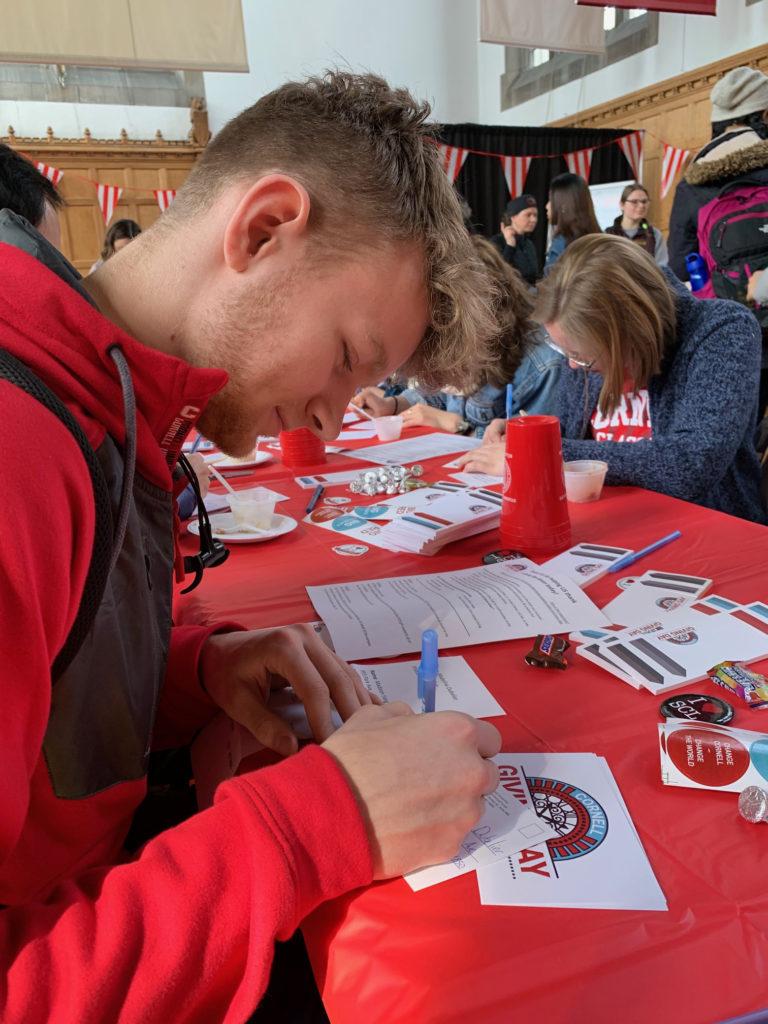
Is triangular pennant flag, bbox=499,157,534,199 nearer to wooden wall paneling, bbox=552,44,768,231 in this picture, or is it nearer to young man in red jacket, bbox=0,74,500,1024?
wooden wall paneling, bbox=552,44,768,231

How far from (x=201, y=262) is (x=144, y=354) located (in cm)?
18

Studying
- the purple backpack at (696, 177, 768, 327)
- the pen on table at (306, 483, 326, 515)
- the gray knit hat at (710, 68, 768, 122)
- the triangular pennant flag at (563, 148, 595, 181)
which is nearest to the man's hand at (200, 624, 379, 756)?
the pen on table at (306, 483, 326, 515)

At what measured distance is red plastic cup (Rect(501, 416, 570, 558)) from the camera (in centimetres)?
120

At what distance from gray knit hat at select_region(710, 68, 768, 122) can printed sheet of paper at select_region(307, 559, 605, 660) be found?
10.4 ft

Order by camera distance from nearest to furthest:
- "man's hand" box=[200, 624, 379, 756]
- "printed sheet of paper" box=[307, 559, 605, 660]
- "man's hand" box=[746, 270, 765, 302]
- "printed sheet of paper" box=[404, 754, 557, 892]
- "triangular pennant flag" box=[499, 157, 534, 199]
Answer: "printed sheet of paper" box=[404, 754, 557, 892] < "man's hand" box=[200, 624, 379, 756] < "printed sheet of paper" box=[307, 559, 605, 660] < "man's hand" box=[746, 270, 765, 302] < "triangular pennant flag" box=[499, 157, 534, 199]

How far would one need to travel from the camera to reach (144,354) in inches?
24.6

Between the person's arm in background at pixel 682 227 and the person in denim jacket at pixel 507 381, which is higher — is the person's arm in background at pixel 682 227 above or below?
above

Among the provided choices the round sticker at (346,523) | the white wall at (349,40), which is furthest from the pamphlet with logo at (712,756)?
the white wall at (349,40)

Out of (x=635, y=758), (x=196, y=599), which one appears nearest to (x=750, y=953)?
(x=635, y=758)

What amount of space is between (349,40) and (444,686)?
9327 mm

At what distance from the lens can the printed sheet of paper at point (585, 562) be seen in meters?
1.11

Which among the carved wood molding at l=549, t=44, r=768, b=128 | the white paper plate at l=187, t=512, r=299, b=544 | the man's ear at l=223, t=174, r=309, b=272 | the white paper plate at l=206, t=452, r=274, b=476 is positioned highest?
the carved wood molding at l=549, t=44, r=768, b=128

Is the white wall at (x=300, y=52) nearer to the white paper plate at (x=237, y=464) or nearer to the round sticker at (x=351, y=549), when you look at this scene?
the white paper plate at (x=237, y=464)

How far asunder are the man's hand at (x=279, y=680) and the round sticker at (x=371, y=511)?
0.68 meters
